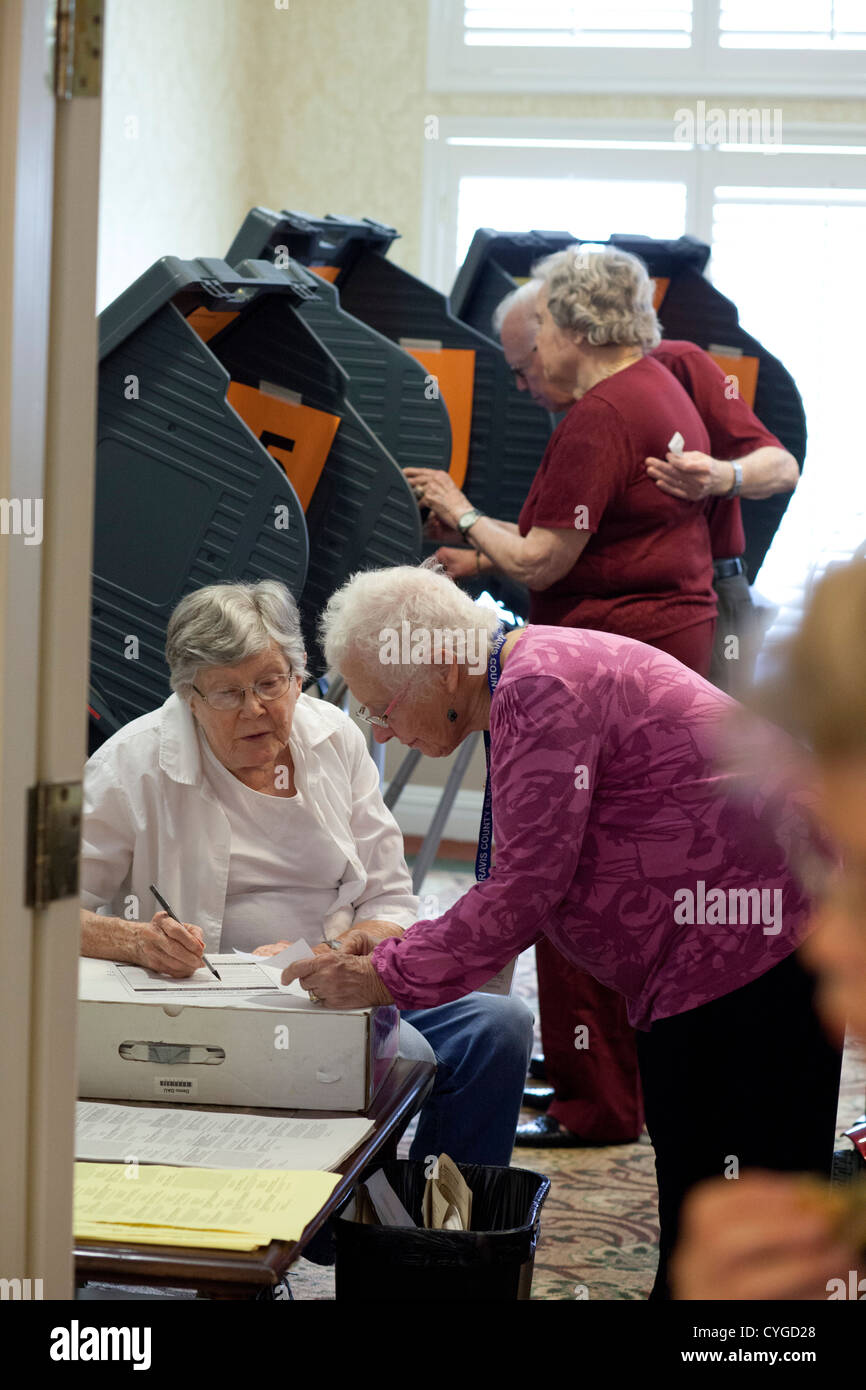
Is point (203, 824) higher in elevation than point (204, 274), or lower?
lower

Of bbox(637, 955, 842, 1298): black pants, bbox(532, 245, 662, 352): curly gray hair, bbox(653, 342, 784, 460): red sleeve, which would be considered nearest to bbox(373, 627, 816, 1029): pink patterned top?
bbox(637, 955, 842, 1298): black pants

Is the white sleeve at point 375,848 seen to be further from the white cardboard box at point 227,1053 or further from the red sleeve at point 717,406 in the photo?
the red sleeve at point 717,406

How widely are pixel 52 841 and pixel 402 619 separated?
2.94ft

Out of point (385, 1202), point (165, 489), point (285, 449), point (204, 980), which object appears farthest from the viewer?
point (285, 449)

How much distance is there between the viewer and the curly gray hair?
2783mm

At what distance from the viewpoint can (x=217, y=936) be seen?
6.82 ft

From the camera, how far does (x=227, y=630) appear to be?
215 centimetres

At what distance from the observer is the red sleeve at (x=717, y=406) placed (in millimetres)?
3170

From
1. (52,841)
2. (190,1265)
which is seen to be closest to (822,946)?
(52,841)

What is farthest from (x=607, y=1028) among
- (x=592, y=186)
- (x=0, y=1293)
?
(x=592, y=186)

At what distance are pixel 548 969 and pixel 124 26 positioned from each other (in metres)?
2.97

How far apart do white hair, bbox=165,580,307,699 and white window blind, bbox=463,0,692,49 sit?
3.83m

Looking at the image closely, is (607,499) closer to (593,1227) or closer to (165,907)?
(165,907)
